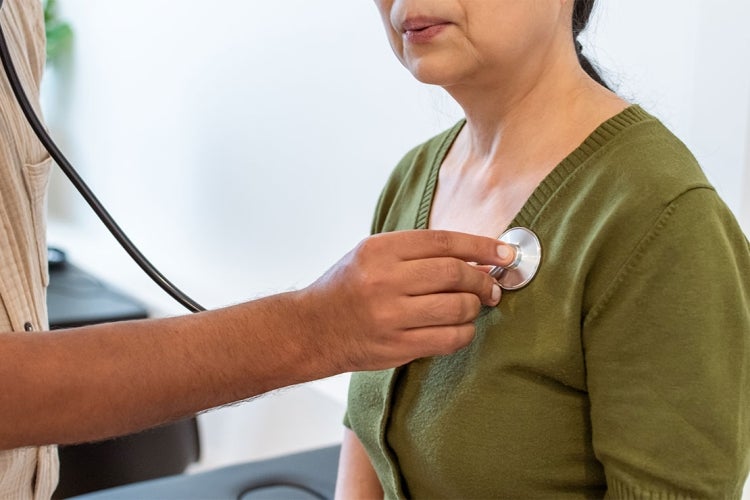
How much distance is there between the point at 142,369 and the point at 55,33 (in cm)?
247

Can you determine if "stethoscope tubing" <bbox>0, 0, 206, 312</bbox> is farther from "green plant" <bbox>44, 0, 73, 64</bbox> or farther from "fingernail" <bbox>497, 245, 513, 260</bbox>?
"green plant" <bbox>44, 0, 73, 64</bbox>

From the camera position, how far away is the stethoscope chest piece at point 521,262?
0.76m

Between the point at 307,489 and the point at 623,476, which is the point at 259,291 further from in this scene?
the point at 623,476

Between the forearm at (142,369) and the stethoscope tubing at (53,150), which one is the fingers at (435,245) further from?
the stethoscope tubing at (53,150)

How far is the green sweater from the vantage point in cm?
67

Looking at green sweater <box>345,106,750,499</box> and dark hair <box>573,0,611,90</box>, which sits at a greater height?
dark hair <box>573,0,611,90</box>

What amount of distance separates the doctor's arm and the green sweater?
0.07 metres

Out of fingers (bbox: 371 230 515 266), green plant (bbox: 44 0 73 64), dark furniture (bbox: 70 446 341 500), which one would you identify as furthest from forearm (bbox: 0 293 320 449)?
green plant (bbox: 44 0 73 64)

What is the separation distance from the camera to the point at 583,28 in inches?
35.6

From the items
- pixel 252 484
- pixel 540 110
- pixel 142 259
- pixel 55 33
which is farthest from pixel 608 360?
pixel 55 33

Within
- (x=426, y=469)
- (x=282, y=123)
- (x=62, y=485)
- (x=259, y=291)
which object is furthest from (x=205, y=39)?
(x=426, y=469)

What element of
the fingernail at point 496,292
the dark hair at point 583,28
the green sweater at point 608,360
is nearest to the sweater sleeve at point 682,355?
the green sweater at point 608,360

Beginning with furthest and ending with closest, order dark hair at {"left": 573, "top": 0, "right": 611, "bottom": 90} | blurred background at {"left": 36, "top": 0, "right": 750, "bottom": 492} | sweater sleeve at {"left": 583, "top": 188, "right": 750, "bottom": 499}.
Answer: blurred background at {"left": 36, "top": 0, "right": 750, "bottom": 492}
dark hair at {"left": 573, "top": 0, "right": 611, "bottom": 90}
sweater sleeve at {"left": 583, "top": 188, "right": 750, "bottom": 499}

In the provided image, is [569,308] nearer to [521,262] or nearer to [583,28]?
[521,262]
